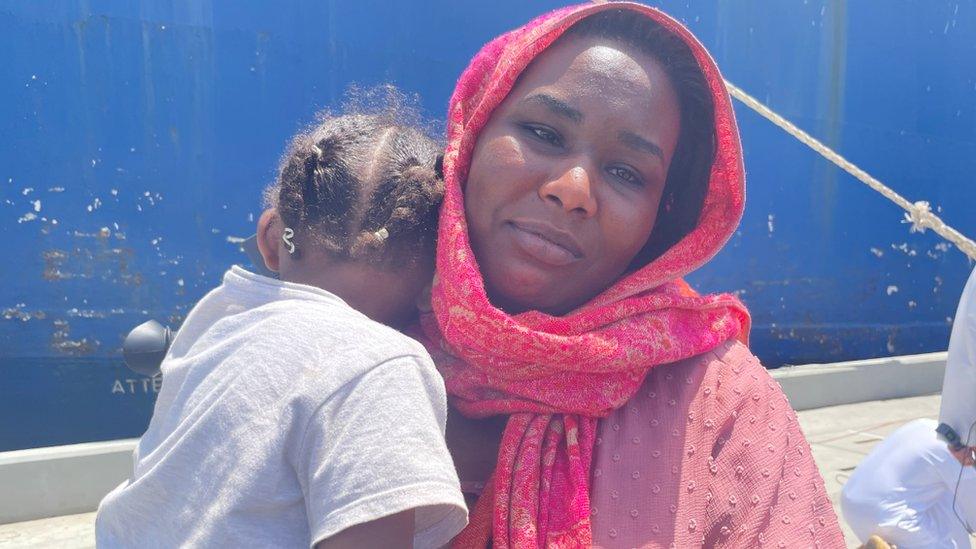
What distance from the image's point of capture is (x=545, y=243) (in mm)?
1083

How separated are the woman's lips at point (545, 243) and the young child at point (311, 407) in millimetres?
145

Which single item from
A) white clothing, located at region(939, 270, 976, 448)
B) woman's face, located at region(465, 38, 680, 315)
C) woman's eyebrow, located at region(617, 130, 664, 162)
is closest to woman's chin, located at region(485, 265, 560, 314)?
woman's face, located at region(465, 38, 680, 315)

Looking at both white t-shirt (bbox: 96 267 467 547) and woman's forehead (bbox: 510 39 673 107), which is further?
woman's forehead (bbox: 510 39 673 107)

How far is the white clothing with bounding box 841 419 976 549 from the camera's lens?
312cm

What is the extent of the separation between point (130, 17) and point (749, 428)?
4336mm

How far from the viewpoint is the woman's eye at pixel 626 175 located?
1.12 meters

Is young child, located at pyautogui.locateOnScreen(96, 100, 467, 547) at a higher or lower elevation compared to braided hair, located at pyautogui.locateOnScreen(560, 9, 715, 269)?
lower

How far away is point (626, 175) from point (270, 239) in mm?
498

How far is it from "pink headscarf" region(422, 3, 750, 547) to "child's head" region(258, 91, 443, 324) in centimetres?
4

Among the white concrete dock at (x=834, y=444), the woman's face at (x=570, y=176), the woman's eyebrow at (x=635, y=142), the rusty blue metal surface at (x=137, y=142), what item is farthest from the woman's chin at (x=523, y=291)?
the rusty blue metal surface at (x=137, y=142)

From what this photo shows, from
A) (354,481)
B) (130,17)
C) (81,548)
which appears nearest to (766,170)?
(130,17)

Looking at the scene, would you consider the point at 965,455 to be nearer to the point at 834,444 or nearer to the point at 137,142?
the point at 834,444

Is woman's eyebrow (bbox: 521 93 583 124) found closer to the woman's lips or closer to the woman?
the woman

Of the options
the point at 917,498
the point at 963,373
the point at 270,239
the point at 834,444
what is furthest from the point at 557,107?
the point at 834,444
